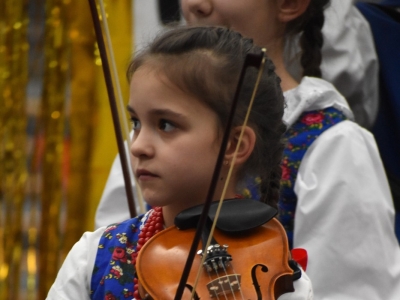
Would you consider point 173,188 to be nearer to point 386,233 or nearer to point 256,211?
point 256,211

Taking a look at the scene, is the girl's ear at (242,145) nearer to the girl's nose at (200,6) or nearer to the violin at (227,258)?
the violin at (227,258)

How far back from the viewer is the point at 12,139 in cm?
235

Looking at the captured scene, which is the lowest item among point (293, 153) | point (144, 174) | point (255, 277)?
point (293, 153)

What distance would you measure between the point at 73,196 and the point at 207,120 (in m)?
1.19

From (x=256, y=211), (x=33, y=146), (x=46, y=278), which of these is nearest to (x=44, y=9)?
(x=33, y=146)

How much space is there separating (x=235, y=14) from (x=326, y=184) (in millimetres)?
352

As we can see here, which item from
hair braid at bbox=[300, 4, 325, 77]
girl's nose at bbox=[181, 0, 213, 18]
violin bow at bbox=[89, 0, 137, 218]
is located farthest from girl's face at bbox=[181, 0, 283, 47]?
violin bow at bbox=[89, 0, 137, 218]

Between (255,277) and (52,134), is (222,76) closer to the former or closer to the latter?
(255,277)

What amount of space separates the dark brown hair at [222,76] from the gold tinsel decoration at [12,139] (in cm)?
105

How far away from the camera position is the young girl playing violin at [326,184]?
5.51ft

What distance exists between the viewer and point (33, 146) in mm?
2377

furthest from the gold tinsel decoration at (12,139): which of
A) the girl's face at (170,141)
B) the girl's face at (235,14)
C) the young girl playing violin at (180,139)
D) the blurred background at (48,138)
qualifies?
the girl's face at (170,141)

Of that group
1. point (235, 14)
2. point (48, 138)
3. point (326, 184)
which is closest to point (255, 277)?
point (326, 184)

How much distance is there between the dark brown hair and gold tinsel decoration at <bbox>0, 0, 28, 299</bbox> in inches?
41.2
